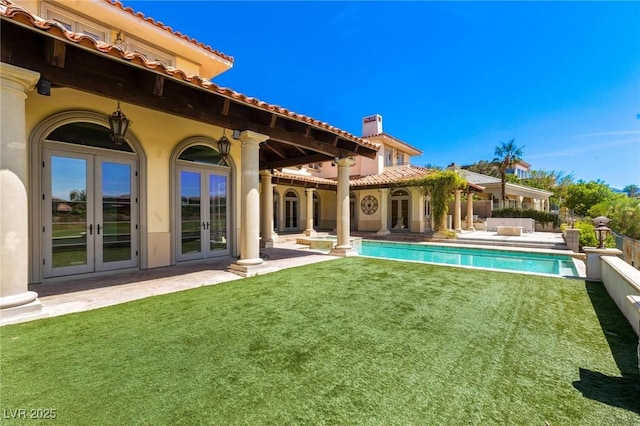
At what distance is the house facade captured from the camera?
4066 mm

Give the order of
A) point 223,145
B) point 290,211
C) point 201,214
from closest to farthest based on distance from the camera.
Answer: point 223,145
point 201,214
point 290,211

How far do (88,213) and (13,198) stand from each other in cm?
297

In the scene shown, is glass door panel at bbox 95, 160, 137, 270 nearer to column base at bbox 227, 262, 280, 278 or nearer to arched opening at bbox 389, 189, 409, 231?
column base at bbox 227, 262, 280, 278

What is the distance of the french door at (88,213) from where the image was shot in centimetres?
622

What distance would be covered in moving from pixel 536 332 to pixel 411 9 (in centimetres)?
1331

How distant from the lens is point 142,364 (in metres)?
2.95

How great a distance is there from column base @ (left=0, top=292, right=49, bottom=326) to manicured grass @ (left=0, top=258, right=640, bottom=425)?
24 cm

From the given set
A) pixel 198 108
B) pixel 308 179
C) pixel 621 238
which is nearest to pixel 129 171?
pixel 198 108

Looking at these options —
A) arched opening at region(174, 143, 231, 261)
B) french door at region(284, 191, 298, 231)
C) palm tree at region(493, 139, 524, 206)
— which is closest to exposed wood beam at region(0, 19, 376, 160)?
arched opening at region(174, 143, 231, 261)

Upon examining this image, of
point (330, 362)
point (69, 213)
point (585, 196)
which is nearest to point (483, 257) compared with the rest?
point (330, 362)

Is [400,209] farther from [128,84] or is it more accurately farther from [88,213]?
[128,84]

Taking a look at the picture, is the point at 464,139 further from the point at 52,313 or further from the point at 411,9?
the point at 52,313

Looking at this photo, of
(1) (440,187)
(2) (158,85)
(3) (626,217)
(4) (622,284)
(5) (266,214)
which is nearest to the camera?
(4) (622,284)

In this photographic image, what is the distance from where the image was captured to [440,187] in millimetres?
18062
